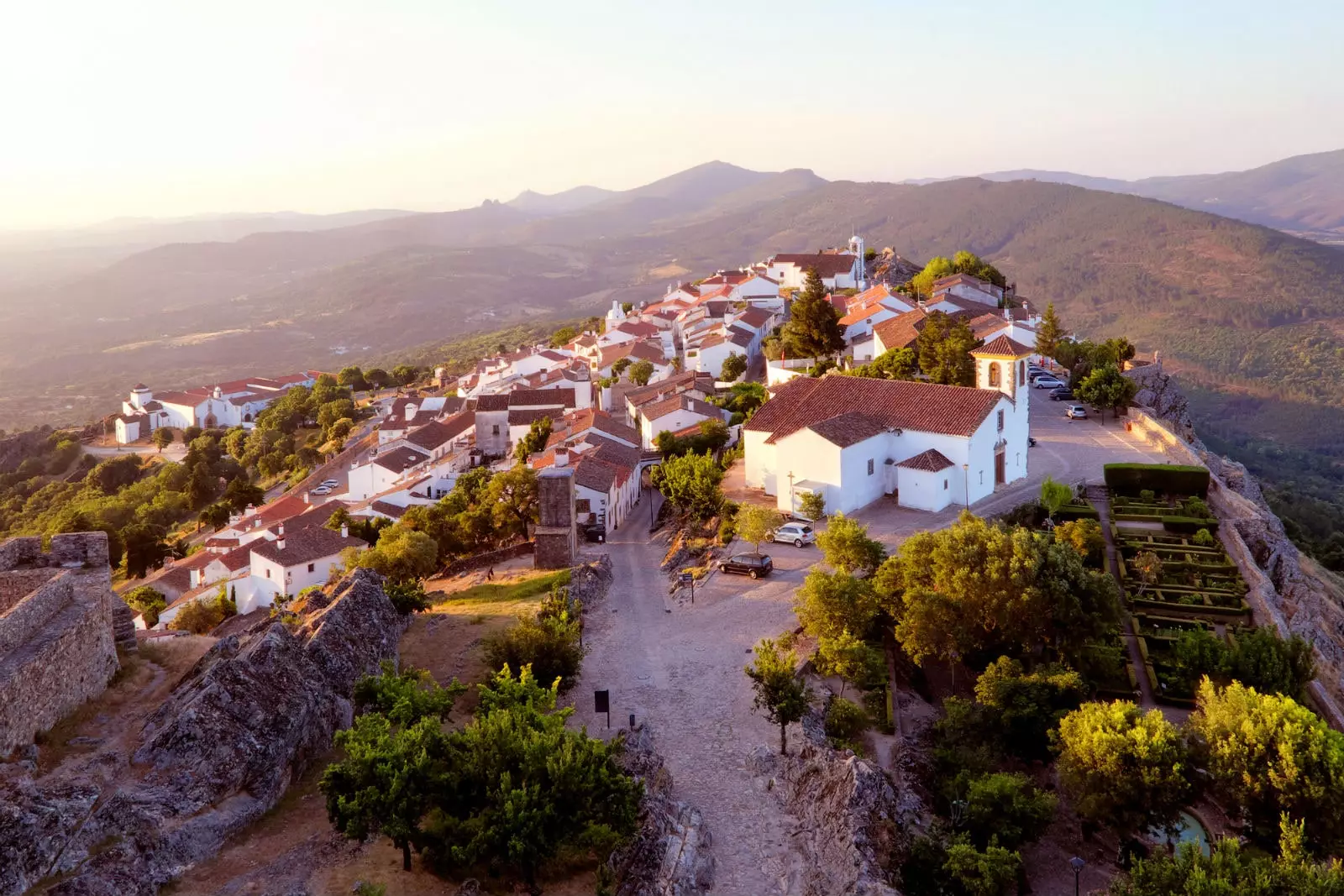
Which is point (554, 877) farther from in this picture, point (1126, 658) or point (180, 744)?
point (1126, 658)

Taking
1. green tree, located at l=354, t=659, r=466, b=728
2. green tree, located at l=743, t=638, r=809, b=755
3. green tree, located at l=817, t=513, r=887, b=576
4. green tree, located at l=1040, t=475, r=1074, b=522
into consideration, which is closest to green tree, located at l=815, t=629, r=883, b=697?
green tree, located at l=743, t=638, r=809, b=755

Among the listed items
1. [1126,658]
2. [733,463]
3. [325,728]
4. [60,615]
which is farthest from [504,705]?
[733,463]

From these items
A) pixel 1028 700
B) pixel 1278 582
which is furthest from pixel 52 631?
pixel 1278 582

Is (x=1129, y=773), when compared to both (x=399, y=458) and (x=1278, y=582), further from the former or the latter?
(x=399, y=458)

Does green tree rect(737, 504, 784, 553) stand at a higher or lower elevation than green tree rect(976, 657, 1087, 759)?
higher

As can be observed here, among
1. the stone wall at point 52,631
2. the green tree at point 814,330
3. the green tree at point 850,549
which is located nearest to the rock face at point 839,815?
the green tree at point 850,549

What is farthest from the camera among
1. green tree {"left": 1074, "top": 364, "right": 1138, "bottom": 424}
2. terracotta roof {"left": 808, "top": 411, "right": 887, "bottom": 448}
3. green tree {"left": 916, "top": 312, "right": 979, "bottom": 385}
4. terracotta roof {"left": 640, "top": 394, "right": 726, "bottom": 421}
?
terracotta roof {"left": 640, "top": 394, "right": 726, "bottom": 421}

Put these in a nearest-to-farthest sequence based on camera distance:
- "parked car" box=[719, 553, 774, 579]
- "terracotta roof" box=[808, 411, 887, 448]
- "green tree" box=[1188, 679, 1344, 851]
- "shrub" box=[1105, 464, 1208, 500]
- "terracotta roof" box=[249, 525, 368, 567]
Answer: "green tree" box=[1188, 679, 1344, 851], "parked car" box=[719, 553, 774, 579], "terracotta roof" box=[808, 411, 887, 448], "shrub" box=[1105, 464, 1208, 500], "terracotta roof" box=[249, 525, 368, 567]

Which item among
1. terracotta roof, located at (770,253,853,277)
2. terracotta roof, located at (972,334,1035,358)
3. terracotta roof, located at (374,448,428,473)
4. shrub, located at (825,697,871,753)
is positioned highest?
terracotta roof, located at (770,253,853,277)

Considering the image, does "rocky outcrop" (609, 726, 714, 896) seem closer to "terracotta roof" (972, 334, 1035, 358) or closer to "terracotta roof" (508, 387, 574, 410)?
"terracotta roof" (972, 334, 1035, 358)
